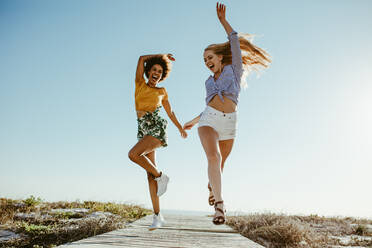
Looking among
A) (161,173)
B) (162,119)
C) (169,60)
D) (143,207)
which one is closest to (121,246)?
(161,173)

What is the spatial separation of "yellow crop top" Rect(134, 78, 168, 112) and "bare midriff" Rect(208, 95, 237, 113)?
4.64ft

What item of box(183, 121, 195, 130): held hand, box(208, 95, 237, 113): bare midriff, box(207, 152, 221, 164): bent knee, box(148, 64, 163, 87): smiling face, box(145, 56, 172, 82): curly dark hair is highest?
box(145, 56, 172, 82): curly dark hair

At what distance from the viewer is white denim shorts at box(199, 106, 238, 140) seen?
3.27m

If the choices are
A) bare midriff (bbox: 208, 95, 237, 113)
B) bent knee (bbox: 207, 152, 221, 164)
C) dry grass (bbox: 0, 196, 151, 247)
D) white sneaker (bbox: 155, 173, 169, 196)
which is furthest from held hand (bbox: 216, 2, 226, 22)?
dry grass (bbox: 0, 196, 151, 247)

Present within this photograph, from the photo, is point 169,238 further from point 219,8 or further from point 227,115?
point 219,8

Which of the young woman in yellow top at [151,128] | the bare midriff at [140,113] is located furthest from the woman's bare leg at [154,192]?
the bare midriff at [140,113]

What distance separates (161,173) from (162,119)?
86cm

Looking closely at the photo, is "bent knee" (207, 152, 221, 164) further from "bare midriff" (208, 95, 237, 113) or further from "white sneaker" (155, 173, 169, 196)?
"white sneaker" (155, 173, 169, 196)

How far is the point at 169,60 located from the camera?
4957mm

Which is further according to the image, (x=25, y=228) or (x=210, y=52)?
(x=25, y=228)

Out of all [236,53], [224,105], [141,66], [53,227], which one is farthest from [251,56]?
[53,227]

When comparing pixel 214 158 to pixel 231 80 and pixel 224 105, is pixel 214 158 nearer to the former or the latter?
pixel 224 105

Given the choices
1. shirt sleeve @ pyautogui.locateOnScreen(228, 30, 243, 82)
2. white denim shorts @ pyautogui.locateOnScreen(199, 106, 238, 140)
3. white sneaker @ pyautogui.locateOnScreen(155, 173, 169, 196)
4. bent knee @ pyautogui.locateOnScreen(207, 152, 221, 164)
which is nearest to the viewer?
bent knee @ pyautogui.locateOnScreen(207, 152, 221, 164)

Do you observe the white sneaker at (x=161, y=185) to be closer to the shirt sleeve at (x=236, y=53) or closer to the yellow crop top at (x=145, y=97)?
the yellow crop top at (x=145, y=97)
